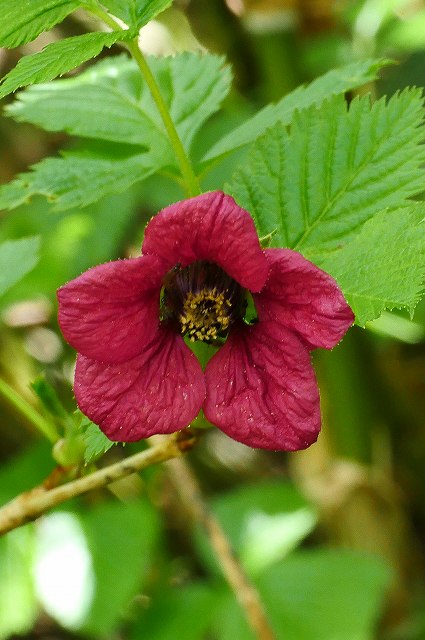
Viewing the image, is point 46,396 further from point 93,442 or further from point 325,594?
point 325,594

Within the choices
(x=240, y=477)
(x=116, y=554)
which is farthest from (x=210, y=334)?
(x=240, y=477)

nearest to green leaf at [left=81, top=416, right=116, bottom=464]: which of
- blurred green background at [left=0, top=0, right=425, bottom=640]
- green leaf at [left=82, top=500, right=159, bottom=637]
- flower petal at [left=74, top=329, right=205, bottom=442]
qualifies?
flower petal at [left=74, top=329, right=205, bottom=442]

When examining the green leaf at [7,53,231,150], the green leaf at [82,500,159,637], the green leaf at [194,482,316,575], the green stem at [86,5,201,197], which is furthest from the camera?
the green leaf at [194,482,316,575]

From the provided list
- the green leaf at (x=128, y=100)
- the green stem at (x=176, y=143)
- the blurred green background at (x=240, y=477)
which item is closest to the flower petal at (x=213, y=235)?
the green stem at (x=176, y=143)

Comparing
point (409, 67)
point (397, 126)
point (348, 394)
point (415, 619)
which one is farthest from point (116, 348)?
point (409, 67)

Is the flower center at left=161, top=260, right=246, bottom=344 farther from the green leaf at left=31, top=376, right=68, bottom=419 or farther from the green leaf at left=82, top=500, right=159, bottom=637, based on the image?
the green leaf at left=82, top=500, right=159, bottom=637

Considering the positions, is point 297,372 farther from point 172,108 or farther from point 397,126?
point 172,108
